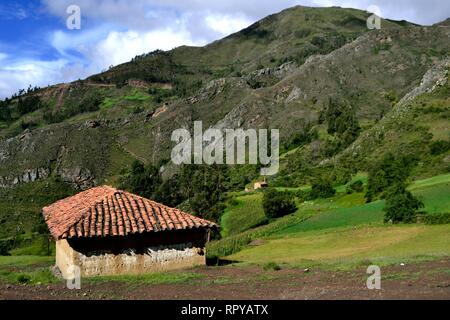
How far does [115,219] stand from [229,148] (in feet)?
324

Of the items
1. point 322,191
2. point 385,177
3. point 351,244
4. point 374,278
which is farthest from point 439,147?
point 374,278

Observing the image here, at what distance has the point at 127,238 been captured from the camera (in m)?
20.3

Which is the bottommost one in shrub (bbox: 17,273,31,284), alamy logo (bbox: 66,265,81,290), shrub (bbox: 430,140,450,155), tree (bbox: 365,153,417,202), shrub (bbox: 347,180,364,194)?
shrub (bbox: 17,273,31,284)

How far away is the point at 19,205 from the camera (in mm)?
101500

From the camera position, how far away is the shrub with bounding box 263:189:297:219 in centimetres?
5531

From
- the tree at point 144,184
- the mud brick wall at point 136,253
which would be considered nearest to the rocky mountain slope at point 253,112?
the tree at point 144,184

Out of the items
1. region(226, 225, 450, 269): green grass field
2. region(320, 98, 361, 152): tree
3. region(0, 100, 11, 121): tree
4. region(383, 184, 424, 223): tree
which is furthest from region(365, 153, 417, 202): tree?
region(0, 100, 11, 121): tree

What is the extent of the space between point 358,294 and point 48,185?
110 meters

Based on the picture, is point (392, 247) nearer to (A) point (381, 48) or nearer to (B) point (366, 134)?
(B) point (366, 134)

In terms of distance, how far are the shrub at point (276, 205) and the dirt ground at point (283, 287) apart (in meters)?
37.1

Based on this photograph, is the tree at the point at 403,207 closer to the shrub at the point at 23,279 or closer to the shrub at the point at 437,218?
the shrub at the point at 437,218

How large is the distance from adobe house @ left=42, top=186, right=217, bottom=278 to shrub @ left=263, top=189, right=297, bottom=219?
3355 centimetres

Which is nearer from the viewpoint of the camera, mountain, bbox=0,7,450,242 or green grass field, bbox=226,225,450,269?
green grass field, bbox=226,225,450,269

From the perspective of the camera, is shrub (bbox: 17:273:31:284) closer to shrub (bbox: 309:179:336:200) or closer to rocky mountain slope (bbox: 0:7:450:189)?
shrub (bbox: 309:179:336:200)
